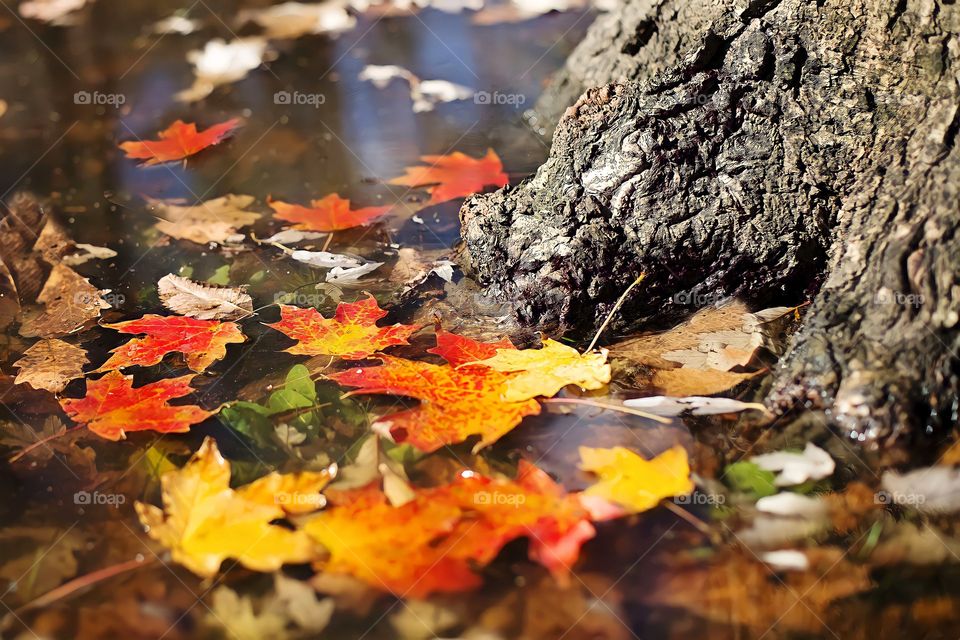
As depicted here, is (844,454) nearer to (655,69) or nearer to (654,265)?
(654,265)

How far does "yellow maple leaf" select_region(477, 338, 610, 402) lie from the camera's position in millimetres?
2006

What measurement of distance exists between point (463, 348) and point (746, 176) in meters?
0.87

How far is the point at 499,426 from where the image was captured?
1900 mm

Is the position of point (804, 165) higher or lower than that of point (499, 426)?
higher

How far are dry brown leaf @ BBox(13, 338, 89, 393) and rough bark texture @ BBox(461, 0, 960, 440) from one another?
111cm

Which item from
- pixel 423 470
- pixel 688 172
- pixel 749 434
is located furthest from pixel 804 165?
pixel 423 470

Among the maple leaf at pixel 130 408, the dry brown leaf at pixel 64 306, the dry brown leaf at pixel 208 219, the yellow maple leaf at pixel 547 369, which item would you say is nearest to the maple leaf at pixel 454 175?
the dry brown leaf at pixel 208 219

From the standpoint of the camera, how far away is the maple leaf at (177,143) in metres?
3.29

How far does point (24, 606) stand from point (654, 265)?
5.36ft

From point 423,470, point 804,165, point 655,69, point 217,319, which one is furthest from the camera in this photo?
point 655,69

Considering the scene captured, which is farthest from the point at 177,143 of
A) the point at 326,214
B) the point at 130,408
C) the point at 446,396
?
the point at 446,396

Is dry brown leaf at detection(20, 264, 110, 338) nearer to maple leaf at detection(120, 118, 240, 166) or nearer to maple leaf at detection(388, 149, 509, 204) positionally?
maple leaf at detection(120, 118, 240, 166)

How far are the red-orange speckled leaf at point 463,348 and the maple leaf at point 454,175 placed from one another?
2.93 feet

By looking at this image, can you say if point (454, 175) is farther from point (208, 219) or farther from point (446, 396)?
point (446, 396)
